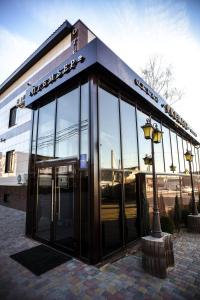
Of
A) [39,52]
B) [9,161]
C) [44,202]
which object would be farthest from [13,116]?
[44,202]

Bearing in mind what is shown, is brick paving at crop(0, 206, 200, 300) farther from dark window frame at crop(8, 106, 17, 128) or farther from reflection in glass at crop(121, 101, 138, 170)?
dark window frame at crop(8, 106, 17, 128)

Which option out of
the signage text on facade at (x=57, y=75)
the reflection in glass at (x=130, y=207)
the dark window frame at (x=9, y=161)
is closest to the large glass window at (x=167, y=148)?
the reflection in glass at (x=130, y=207)

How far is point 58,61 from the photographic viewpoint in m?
9.05

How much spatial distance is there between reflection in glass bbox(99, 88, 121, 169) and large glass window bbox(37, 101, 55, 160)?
6.96 ft

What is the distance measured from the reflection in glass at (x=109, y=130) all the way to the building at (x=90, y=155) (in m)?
0.03

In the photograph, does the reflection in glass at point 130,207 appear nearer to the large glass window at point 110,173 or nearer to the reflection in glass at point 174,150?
the large glass window at point 110,173

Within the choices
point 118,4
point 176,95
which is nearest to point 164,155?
point 118,4

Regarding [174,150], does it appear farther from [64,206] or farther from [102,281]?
[102,281]

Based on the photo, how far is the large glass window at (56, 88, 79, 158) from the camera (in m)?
5.54

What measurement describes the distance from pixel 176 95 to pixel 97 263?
1553 cm

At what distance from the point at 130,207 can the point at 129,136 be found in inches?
99.6

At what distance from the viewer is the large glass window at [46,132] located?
648cm

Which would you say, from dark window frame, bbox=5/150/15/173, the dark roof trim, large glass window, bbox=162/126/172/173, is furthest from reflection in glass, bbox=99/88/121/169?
dark window frame, bbox=5/150/15/173

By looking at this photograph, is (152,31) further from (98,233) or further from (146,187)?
(98,233)
